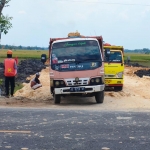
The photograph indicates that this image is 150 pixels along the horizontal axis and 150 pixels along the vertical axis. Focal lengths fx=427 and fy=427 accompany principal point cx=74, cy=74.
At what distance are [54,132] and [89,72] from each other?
297 inches

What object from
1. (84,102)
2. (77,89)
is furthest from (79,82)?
(84,102)

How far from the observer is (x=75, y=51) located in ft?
56.1

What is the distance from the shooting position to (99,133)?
30.2 ft

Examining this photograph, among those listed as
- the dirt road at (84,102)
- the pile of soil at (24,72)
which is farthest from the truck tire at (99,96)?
the pile of soil at (24,72)

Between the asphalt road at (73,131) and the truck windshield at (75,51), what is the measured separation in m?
4.84

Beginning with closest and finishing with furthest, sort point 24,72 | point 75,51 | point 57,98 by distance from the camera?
point 75,51
point 57,98
point 24,72

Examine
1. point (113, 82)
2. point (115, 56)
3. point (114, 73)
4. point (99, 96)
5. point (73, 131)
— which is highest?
point (115, 56)

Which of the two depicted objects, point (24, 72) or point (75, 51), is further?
point (24, 72)

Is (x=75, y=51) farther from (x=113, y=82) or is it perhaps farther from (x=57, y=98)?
(x=113, y=82)

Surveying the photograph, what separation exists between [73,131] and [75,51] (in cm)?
798

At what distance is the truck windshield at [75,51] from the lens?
17.0 meters

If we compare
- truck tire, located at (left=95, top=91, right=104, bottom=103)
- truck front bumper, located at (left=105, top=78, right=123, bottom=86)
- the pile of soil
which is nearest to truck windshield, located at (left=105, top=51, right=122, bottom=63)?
truck front bumper, located at (left=105, top=78, right=123, bottom=86)

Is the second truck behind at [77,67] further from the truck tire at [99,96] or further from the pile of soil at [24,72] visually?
the pile of soil at [24,72]

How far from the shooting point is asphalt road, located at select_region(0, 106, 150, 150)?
8.08 meters
